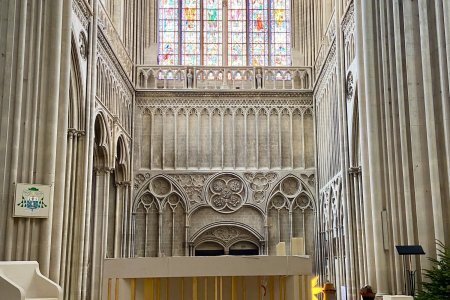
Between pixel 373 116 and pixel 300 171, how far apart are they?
1235cm

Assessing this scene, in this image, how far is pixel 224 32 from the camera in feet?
88.9

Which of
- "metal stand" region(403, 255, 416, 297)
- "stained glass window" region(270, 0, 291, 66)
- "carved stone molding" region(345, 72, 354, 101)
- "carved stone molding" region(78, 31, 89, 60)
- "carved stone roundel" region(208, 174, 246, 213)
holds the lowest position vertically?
"metal stand" region(403, 255, 416, 297)

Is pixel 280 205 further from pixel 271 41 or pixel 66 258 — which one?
pixel 66 258

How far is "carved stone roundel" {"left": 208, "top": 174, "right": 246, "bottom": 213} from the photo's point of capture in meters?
24.5

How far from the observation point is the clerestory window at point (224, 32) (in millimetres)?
26828

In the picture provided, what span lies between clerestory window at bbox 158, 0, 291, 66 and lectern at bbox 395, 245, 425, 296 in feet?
57.7

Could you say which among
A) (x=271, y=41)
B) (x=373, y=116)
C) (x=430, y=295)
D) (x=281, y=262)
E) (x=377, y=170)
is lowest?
(x=430, y=295)

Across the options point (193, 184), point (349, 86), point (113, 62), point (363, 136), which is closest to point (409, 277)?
point (363, 136)

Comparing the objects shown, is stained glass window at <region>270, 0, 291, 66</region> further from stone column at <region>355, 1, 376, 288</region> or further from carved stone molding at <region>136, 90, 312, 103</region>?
stone column at <region>355, 1, 376, 288</region>

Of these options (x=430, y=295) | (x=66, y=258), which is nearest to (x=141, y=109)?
(x=66, y=258)

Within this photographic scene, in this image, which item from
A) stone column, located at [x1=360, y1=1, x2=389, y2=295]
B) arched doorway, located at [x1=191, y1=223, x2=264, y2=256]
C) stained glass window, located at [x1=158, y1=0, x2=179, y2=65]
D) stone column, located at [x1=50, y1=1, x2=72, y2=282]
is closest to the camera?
stone column, located at [x1=360, y1=1, x2=389, y2=295]

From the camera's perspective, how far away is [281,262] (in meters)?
4.69

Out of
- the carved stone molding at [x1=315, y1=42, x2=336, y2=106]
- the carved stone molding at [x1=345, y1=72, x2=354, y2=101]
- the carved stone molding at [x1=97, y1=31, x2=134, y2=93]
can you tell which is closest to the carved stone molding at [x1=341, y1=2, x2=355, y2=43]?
the carved stone molding at [x1=345, y1=72, x2=354, y2=101]

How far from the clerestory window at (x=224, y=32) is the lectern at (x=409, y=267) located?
17588mm
